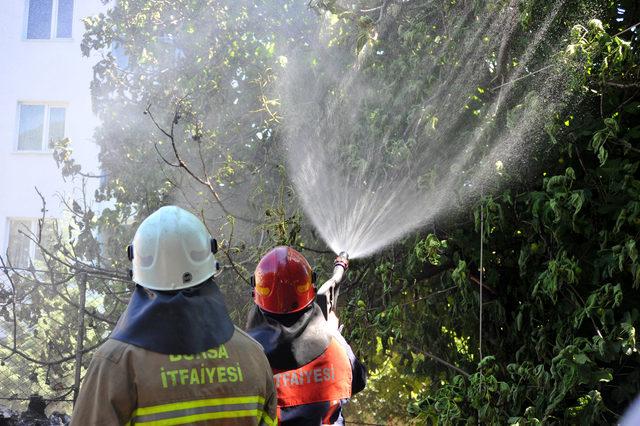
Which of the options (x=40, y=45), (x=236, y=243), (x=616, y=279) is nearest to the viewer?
(x=616, y=279)

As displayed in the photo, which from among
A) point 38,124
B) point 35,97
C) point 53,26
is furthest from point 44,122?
point 53,26

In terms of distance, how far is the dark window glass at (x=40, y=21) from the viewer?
14.7 m

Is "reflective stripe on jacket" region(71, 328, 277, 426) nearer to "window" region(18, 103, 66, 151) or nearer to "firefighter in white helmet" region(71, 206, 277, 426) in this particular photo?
"firefighter in white helmet" region(71, 206, 277, 426)

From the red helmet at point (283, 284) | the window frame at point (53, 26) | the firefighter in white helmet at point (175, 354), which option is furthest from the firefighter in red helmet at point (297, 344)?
the window frame at point (53, 26)

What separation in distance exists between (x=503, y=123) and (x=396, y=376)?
7.47 feet

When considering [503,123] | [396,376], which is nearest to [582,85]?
[503,123]

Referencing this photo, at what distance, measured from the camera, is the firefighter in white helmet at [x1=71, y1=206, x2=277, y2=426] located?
2.22 metres

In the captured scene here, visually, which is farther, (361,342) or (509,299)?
(361,342)

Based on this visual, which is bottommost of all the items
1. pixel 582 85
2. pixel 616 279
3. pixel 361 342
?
pixel 361 342

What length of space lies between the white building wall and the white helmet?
37.5 ft

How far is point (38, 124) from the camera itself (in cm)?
1428

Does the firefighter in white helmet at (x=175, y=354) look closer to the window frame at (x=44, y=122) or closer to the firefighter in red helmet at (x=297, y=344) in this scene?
the firefighter in red helmet at (x=297, y=344)

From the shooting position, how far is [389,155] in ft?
16.2

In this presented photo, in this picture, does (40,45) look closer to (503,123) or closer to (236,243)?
(236,243)
